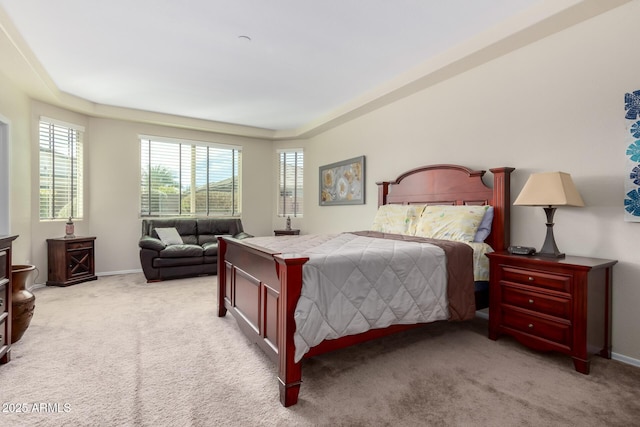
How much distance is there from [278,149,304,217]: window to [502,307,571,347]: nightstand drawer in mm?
4543

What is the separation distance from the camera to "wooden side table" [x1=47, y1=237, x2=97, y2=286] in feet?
14.3

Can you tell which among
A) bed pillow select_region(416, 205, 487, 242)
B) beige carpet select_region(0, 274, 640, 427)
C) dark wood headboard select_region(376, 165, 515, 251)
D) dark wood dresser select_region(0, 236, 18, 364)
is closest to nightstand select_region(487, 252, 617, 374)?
beige carpet select_region(0, 274, 640, 427)

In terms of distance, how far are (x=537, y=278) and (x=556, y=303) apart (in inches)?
7.7

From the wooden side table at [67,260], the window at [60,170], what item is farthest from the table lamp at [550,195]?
the window at [60,170]

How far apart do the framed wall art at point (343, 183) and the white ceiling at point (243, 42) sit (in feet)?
3.51

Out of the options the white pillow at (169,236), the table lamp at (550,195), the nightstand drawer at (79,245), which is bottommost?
the nightstand drawer at (79,245)

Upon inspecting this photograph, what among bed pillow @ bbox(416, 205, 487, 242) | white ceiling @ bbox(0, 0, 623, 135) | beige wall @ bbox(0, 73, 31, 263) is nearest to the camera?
white ceiling @ bbox(0, 0, 623, 135)

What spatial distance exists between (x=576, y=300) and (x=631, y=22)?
2.00 m

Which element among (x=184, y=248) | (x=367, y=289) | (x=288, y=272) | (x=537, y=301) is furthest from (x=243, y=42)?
(x=537, y=301)

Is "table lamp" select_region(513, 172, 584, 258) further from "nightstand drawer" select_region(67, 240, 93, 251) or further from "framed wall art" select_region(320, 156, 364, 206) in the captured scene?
"nightstand drawer" select_region(67, 240, 93, 251)

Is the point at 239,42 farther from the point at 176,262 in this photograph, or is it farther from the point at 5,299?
the point at 176,262

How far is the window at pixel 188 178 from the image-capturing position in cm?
557

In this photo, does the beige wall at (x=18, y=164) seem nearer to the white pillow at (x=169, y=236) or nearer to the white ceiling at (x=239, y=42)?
the white ceiling at (x=239, y=42)

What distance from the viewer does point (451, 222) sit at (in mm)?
2998
